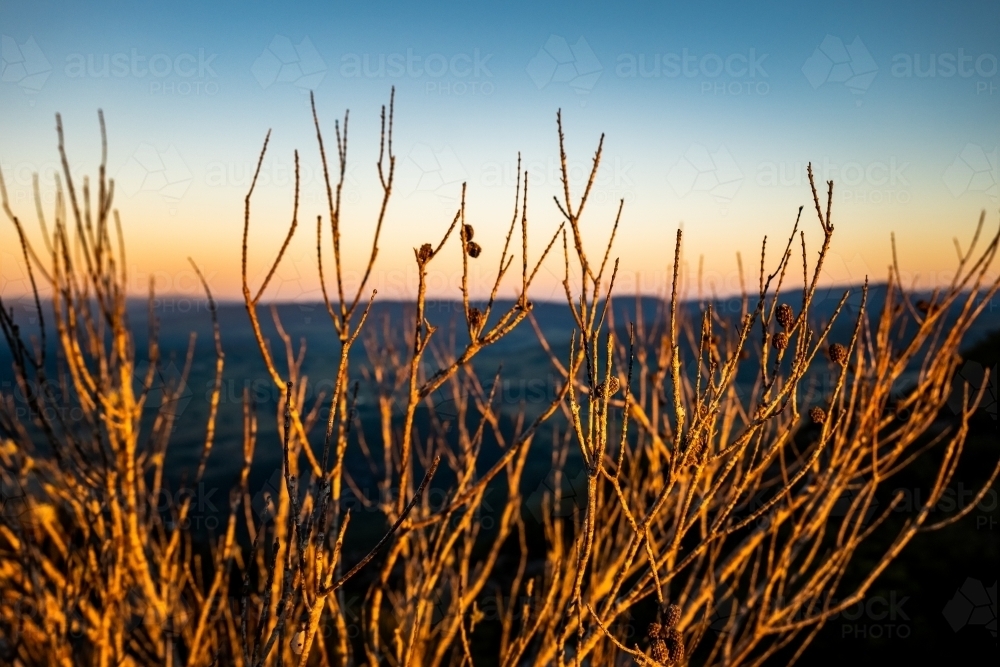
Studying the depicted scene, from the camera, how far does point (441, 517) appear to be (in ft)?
6.00

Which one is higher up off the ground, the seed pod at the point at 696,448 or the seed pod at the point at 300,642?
the seed pod at the point at 696,448

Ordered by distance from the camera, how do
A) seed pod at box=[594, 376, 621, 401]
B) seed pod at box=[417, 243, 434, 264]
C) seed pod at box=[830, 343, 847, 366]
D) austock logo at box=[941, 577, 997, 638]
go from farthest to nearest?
austock logo at box=[941, 577, 997, 638] → seed pod at box=[830, 343, 847, 366] → seed pod at box=[417, 243, 434, 264] → seed pod at box=[594, 376, 621, 401]

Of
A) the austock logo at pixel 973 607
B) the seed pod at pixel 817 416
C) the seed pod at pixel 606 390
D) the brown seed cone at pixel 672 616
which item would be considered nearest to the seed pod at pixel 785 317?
the seed pod at pixel 817 416

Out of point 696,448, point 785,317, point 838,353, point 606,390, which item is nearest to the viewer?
point 606,390

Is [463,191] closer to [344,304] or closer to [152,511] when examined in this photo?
[344,304]

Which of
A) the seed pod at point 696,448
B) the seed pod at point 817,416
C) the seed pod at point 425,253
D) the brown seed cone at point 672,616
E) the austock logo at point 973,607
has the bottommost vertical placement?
the austock logo at point 973,607

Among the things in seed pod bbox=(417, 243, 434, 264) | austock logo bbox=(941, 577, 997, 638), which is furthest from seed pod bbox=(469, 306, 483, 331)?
austock logo bbox=(941, 577, 997, 638)

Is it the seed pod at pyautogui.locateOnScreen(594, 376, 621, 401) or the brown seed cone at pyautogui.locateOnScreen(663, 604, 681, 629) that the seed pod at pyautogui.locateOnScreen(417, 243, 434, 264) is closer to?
the seed pod at pyautogui.locateOnScreen(594, 376, 621, 401)

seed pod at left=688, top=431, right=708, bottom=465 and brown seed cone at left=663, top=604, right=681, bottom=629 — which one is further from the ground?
seed pod at left=688, top=431, right=708, bottom=465

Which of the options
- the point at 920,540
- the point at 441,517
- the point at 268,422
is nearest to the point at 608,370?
the point at 441,517

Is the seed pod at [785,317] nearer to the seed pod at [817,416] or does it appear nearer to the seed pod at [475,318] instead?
the seed pod at [817,416]

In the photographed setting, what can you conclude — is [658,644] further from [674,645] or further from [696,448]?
[696,448]

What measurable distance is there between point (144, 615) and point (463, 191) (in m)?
2.36

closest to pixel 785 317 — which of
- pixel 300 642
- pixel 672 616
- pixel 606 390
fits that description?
pixel 606 390
